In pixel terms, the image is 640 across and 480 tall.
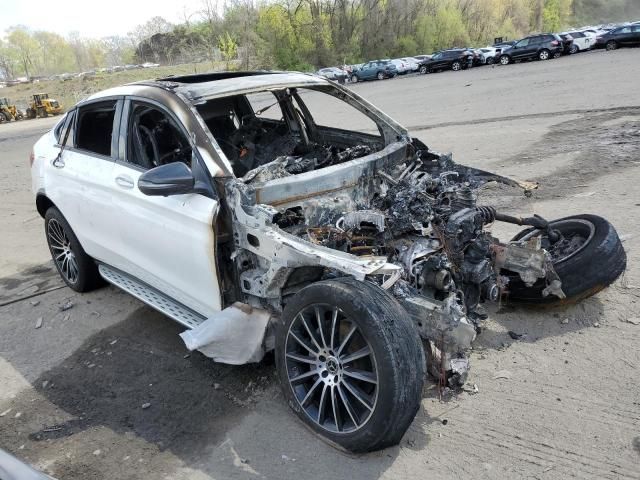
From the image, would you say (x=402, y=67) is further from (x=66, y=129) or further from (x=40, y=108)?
(x=66, y=129)

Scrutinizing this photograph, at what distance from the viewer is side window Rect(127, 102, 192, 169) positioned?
4.18m

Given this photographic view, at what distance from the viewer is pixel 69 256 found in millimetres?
5402

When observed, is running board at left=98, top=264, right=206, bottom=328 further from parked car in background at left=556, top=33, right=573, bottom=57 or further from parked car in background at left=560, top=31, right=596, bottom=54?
parked car in background at left=560, top=31, right=596, bottom=54

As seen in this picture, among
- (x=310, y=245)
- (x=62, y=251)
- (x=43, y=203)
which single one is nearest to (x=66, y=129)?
(x=43, y=203)

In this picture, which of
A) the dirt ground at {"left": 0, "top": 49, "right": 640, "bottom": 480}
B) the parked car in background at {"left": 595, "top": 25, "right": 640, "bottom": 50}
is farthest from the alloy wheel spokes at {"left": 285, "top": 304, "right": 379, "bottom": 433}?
the parked car in background at {"left": 595, "top": 25, "right": 640, "bottom": 50}

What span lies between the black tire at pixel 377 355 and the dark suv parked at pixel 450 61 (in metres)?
39.8

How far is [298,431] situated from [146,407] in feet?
3.52

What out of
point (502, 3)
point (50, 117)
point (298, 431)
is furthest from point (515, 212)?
point (502, 3)

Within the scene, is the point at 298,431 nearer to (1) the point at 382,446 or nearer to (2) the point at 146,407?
(1) the point at 382,446

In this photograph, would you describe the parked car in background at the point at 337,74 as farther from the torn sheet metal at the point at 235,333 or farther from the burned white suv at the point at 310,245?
the torn sheet metal at the point at 235,333

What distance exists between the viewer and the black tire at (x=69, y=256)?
5.14m

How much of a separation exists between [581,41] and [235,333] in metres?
40.5

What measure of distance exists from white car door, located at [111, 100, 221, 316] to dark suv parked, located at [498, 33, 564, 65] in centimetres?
3716

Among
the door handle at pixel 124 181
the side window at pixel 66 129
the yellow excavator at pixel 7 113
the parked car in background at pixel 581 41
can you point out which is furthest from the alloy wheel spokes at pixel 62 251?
the parked car in background at pixel 581 41
